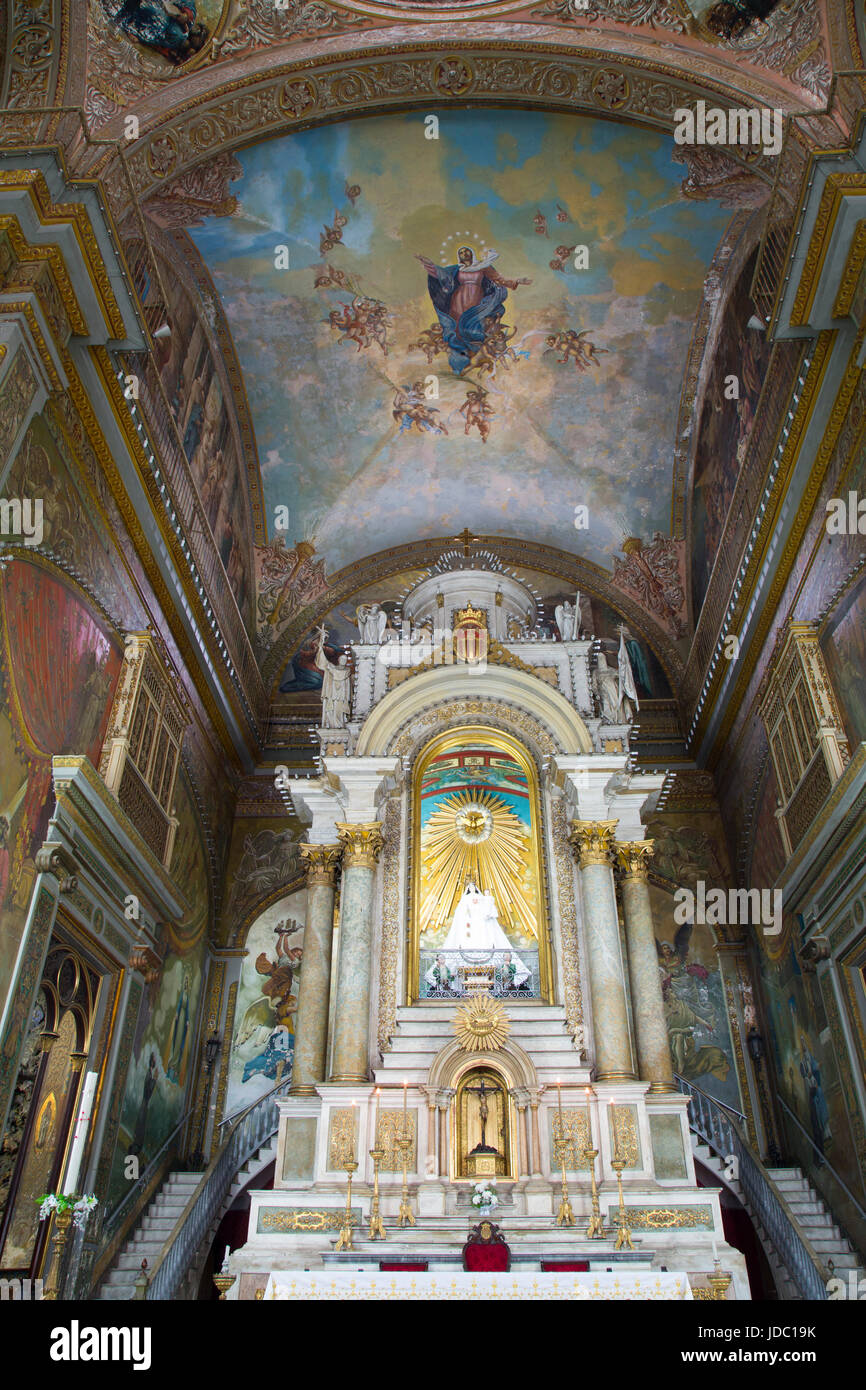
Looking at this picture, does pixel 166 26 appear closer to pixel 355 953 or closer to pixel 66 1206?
pixel 355 953

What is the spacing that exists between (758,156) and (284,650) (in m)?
12.0

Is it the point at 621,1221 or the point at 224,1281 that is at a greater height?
the point at 621,1221

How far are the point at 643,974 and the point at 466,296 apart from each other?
1154 centimetres

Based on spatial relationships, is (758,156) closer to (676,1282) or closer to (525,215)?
(525,215)

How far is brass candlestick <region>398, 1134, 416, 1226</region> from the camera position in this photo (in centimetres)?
1084

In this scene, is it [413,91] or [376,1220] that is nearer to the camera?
[376,1220]

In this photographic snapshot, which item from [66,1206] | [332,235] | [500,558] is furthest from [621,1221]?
[332,235]

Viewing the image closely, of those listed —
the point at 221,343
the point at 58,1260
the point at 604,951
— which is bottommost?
the point at 58,1260

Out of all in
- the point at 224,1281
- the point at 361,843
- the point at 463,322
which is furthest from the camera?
the point at 463,322

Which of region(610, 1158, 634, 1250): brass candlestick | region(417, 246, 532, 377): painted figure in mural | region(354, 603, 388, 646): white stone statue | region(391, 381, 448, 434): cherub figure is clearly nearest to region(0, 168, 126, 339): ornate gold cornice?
region(354, 603, 388, 646): white stone statue

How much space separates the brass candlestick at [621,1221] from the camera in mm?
10156

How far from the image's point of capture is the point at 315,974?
13672 millimetres

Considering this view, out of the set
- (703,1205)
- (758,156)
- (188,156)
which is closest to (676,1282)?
(703,1205)

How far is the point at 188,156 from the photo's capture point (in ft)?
43.2
